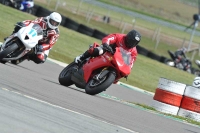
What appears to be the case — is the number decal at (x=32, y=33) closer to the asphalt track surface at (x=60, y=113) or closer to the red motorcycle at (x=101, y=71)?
the asphalt track surface at (x=60, y=113)

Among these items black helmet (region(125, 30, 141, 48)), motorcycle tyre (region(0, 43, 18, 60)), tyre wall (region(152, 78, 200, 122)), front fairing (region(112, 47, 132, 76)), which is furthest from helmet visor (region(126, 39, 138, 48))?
motorcycle tyre (region(0, 43, 18, 60))

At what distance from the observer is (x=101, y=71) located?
13.5 meters

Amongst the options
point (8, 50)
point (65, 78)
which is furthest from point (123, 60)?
point (8, 50)

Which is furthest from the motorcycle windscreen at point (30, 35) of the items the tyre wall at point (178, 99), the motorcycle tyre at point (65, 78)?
the tyre wall at point (178, 99)

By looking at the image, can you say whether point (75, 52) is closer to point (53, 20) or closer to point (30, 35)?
point (53, 20)

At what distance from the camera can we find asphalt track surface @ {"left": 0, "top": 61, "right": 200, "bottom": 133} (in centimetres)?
739

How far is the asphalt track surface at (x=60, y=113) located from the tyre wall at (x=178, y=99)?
31.9 inches

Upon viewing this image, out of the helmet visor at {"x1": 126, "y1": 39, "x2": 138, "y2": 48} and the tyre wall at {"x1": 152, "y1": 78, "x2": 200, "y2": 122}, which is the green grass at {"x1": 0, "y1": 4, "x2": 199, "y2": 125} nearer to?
the tyre wall at {"x1": 152, "y1": 78, "x2": 200, "y2": 122}

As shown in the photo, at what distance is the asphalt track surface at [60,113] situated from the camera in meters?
7.39

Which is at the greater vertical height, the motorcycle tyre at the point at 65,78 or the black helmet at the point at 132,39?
the black helmet at the point at 132,39

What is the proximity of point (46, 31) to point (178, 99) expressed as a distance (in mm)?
3178

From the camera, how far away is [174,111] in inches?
597

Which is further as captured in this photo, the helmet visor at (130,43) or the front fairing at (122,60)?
the helmet visor at (130,43)

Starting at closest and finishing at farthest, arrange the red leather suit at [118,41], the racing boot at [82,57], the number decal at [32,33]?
1. the red leather suit at [118,41]
2. the racing boot at [82,57]
3. the number decal at [32,33]
